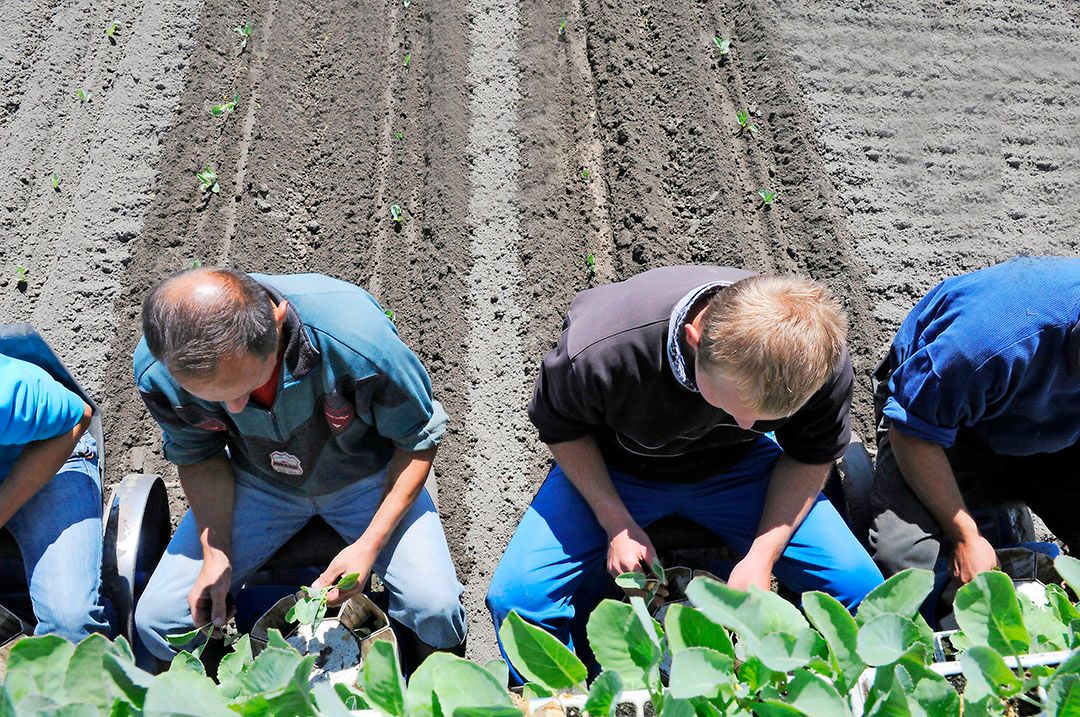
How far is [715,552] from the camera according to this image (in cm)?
302

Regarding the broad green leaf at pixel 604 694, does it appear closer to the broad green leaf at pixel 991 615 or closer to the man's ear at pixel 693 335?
the broad green leaf at pixel 991 615

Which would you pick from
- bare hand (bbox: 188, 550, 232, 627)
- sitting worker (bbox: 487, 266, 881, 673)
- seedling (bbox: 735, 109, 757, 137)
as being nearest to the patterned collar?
sitting worker (bbox: 487, 266, 881, 673)

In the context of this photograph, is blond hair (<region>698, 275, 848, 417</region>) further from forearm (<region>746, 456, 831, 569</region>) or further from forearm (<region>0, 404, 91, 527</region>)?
forearm (<region>0, 404, 91, 527</region>)

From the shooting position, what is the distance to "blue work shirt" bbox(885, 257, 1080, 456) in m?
2.24

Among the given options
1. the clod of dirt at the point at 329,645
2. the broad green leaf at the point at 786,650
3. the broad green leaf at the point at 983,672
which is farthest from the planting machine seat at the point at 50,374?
the broad green leaf at the point at 983,672

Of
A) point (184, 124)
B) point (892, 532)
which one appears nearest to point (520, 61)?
point (184, 124)

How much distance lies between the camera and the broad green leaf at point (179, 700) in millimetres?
976

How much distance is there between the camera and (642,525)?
2832 mm

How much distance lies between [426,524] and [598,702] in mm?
1709

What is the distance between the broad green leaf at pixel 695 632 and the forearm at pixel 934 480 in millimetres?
1537

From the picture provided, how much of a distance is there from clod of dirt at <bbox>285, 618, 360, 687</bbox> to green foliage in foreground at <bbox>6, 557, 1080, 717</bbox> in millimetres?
1262

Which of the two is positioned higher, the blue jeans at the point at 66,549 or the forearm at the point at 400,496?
the forearm at the point at 400,496

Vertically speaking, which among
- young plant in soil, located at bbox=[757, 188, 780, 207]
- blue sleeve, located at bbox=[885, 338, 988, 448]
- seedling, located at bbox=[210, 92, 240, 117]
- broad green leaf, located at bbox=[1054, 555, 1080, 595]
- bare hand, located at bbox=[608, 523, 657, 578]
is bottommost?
bare hand, located at bbox=[608, 523, 657, 578]

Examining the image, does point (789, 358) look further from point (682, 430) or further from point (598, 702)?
point (598, 702)
